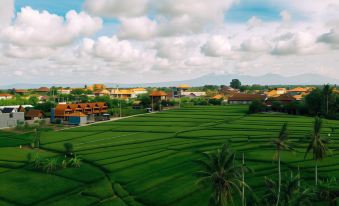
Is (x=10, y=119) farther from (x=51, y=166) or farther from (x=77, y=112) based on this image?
(x=51, y=166)

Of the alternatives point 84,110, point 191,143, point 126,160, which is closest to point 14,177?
point 126,160

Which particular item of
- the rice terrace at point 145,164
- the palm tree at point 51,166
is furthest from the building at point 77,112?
the palm tree at point 51,166

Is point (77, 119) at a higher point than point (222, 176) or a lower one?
lower

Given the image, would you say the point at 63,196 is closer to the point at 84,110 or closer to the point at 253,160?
the point at 253,160

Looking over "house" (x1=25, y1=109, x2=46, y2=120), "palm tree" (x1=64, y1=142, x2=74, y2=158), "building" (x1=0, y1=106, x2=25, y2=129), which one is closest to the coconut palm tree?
"palm tree" (x1=64, y1=142, x2=74, y2=158)

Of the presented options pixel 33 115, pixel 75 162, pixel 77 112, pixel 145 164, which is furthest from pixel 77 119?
pixel 145 164

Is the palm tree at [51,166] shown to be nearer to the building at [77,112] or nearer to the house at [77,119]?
the house at [77,119]

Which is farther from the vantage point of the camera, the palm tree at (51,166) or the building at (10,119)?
the building at (10,119)
